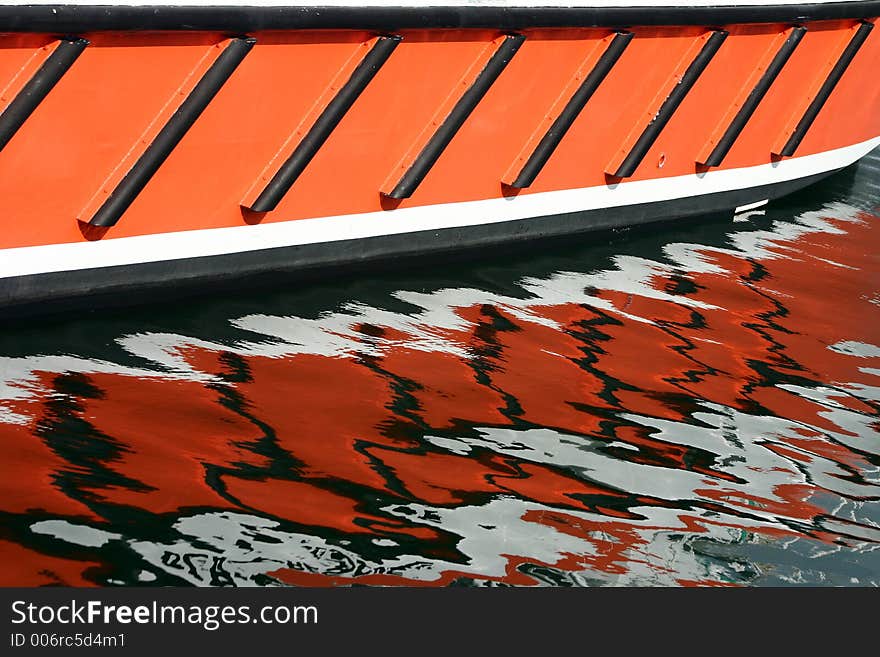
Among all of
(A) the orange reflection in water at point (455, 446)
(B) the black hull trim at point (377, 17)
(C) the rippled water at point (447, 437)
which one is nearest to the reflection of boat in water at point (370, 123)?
(B) the black hull trim at point (377, 17)

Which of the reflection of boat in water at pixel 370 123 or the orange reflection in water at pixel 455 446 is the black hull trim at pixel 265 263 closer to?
the reflection of boat in water at pixel 370 123

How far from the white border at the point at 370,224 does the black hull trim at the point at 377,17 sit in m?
0.83

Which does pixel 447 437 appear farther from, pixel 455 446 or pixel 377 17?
pixel 377 17

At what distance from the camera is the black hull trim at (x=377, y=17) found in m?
4.16

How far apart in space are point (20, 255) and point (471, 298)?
75.1 inches

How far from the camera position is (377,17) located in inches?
198

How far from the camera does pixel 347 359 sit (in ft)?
15.5

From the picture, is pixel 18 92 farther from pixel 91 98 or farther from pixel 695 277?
pixel 695 277

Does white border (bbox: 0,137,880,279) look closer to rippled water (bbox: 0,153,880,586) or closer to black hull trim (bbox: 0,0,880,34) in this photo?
rippled water (bbox: 0,153,880,586)

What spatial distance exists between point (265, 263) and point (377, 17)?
1.07 m

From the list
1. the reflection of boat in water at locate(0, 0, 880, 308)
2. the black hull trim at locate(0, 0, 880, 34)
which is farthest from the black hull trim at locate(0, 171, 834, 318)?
the black hull trim at locate(0, 0, 880, 34)

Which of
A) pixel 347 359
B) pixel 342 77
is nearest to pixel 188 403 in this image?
pixel 347 359

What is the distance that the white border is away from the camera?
15.4ft

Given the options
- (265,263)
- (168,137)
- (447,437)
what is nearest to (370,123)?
(265,263)
